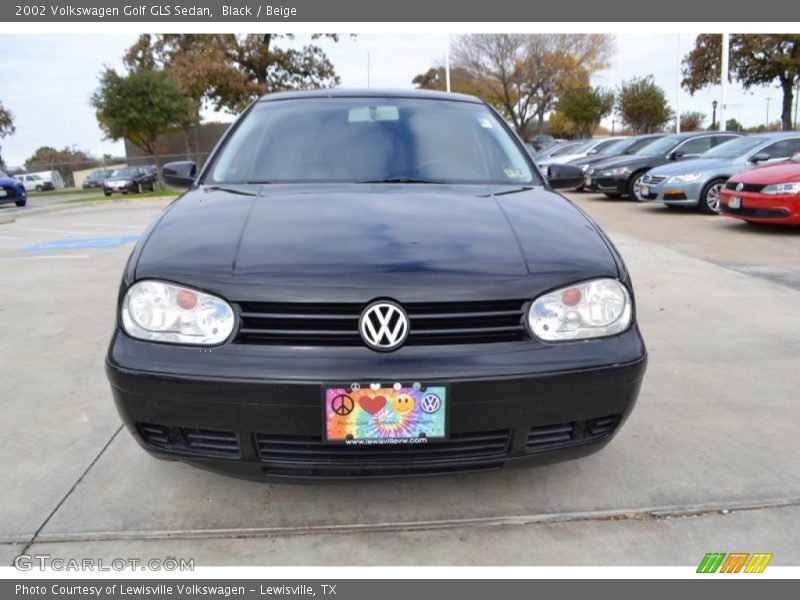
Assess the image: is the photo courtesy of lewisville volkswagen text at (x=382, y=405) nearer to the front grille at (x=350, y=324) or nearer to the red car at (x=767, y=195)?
the front grille at (x=350, y=324)

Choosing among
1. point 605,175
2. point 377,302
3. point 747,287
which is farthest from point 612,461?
point 605,175

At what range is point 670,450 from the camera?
2.75 metres

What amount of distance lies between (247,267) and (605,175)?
13217 mm

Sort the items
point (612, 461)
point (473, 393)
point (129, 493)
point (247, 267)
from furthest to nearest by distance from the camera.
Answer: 1. point (612, 461)
2. point (129, 493)
3. point (247, 267)
4. point (473, 393)

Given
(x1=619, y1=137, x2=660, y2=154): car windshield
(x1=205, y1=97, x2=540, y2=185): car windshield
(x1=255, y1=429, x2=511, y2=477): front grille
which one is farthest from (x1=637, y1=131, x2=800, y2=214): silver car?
(x1=255, y1=429, x2=511, y2=477): front grille

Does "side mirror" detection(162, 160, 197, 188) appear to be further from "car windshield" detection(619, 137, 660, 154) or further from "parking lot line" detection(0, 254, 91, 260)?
"car windshield" detection(619, 137, 660, 154)

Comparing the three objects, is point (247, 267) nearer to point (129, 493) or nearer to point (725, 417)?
point (129, 493)

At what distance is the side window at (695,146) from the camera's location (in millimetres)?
13648

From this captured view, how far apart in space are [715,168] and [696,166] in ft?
1.06

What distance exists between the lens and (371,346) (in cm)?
190

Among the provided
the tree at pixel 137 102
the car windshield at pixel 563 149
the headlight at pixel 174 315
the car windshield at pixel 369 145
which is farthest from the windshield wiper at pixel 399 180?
the tree at pixel 137 102

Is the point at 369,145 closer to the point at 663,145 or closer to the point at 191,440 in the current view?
the point at 191,440

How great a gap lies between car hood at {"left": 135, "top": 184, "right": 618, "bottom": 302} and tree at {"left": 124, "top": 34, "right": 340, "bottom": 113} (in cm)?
2956

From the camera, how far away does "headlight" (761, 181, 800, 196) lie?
8.28 meters
